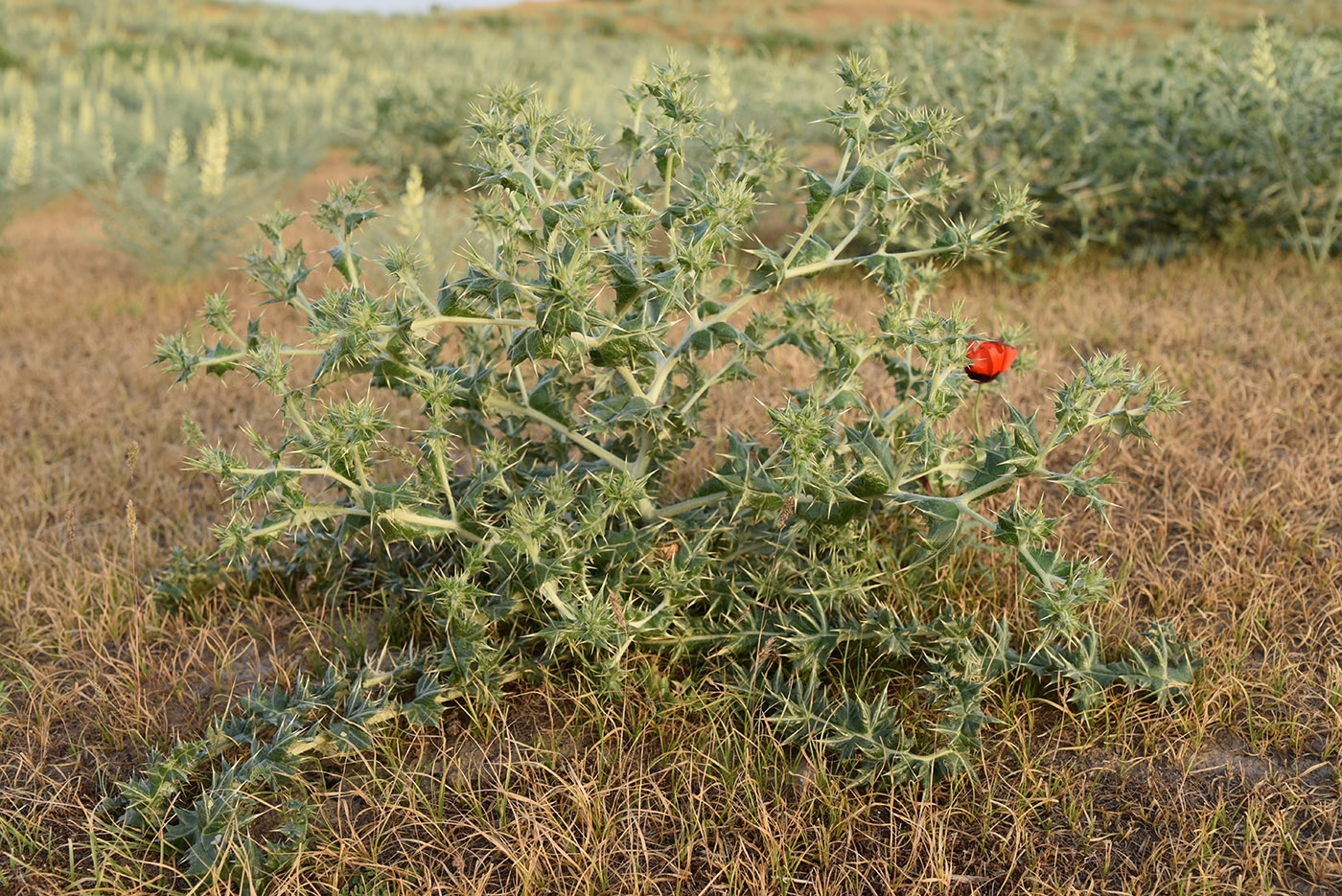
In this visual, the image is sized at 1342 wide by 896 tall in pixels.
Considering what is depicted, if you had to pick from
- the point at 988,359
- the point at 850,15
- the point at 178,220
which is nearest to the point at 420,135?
the point at 178,220

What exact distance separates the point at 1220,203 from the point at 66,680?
545 cm

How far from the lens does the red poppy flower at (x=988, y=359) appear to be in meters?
2.16

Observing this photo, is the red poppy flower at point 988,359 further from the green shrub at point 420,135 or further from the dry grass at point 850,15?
the dry grass at point 850,15

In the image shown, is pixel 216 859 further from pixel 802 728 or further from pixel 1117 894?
pixel 1117 894

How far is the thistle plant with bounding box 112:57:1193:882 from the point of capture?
193 cm

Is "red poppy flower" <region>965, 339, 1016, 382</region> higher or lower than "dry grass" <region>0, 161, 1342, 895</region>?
higher

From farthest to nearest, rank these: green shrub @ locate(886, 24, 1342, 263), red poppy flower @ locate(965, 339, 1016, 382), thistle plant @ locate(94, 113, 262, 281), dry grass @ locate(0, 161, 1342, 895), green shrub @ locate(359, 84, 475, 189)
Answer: green shrub @ locate(359, 84, 475, 189) < thistle plant @ locate(94, 113, 262, 281) < green shrub @ locate(886, 24, 1342, 263) < red poppy flower @ locate(965, 339, 1016, 382) < dry grass @ locate(0, 161, 1342, 895)

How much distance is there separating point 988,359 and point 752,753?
98cm

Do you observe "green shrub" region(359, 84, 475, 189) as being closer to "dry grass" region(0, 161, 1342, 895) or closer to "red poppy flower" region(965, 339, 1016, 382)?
"dry grass" region(0, 161, 1342, 895)

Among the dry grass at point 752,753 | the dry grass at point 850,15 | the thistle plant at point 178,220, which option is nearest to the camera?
the dry grass at point 752,753

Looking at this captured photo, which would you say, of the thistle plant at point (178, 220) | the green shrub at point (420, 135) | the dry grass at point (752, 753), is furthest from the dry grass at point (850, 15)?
the dry grass at point (752, 753)

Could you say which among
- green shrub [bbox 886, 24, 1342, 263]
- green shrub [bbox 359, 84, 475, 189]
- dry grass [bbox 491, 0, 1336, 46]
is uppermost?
dry grass [bbox 491, 0, 1336, 46]

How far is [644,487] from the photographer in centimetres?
223

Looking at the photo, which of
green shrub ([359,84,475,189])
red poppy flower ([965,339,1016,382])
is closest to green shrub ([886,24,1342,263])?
red poppy flower ([965,339,1016,382])
